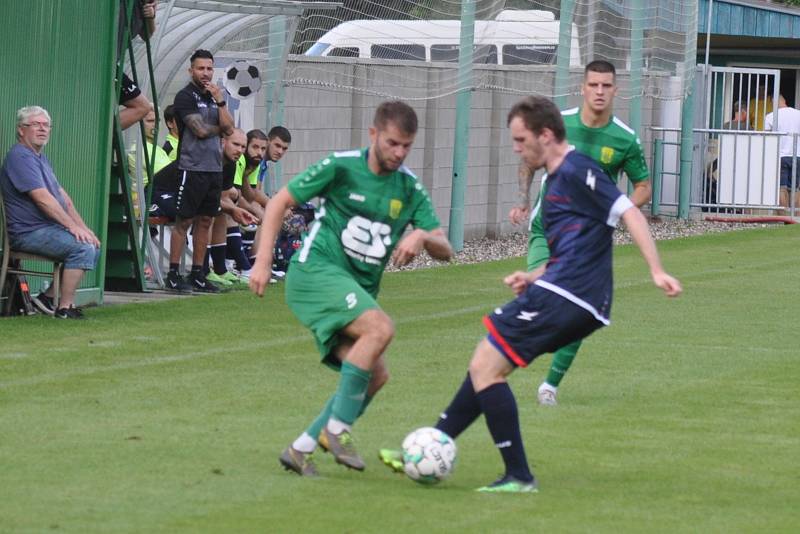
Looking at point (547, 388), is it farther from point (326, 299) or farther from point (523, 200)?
point (326, 299)

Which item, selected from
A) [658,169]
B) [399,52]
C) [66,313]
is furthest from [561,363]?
[658,169]

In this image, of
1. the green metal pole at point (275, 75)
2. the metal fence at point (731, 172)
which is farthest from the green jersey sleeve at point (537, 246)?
the metal fence at point (731, 172)

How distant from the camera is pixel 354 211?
Answer: 293 inches

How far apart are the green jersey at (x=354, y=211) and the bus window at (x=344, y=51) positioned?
46.4ft

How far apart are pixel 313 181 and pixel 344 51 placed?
14.5 metres

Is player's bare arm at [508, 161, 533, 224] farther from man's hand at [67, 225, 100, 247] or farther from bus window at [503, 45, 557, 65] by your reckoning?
bus window at [503, 45, 557, 65]

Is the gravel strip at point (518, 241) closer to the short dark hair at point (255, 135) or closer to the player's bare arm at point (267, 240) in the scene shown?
the short dark hair at point (255, 135)

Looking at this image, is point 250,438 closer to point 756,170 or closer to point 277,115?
point 277,115

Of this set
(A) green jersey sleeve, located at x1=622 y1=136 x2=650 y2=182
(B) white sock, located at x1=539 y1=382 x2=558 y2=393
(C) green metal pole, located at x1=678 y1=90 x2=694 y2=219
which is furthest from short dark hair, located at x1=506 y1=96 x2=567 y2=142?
(C) green metal pole, located at x1=678 y1=90 x2=694 y2=219

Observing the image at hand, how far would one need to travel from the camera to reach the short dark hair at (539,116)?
23.3 feet

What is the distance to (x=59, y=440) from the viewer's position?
26.5ft

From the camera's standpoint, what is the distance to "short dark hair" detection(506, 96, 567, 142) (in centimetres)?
709

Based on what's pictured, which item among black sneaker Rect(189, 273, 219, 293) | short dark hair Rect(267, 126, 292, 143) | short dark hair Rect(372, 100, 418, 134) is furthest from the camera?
short dark hair Rect(267, 126, 292, 143)

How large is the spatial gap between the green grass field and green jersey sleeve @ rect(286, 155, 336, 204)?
1.23m
